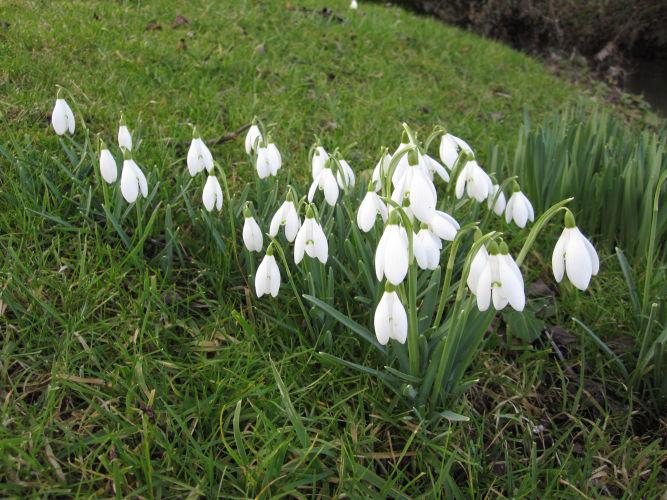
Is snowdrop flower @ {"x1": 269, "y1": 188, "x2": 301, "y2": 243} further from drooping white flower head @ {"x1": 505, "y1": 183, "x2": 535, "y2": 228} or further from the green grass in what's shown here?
drooping white flower head @ {"x1": 505, "y1": 183, "x2": 535, "y2": 228}

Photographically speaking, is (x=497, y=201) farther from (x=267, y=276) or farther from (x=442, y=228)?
(x=267, y=276)

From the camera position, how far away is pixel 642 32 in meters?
7.16

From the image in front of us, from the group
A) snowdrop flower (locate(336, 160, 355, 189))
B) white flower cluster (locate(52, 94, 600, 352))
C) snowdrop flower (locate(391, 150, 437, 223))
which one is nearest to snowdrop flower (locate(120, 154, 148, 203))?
white flower cluster (locate(52, 94, 600, 352))

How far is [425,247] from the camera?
1302mm

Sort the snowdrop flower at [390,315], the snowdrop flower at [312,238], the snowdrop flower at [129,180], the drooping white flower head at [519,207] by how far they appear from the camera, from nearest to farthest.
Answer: the snowdrop flower at [390,315] → the snowdrop flower at [312,238] → the drooping white flower head at [519,207] → the snowdrop flower at [129,180]

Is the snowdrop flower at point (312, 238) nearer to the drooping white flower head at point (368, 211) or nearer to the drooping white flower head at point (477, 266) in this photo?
the drooping white flower head at point (368, 211)

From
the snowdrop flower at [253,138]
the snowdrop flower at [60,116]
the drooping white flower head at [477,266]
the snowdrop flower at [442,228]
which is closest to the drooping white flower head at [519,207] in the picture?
the snowdrop flower at [442,228]

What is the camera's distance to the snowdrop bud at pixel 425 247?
1.28 metres

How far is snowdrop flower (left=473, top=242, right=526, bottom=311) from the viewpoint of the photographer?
1125 millimetres

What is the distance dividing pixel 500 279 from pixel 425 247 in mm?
214

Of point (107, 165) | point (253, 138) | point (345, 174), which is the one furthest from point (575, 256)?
point (107, 165)

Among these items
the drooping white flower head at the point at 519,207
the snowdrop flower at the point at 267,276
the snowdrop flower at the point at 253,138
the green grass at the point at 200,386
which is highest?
the drooping white flower head at the point at 519,207

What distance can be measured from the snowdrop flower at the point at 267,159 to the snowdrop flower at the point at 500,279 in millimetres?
954

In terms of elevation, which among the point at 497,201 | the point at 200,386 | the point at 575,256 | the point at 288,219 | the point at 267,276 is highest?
the point at 575,256
